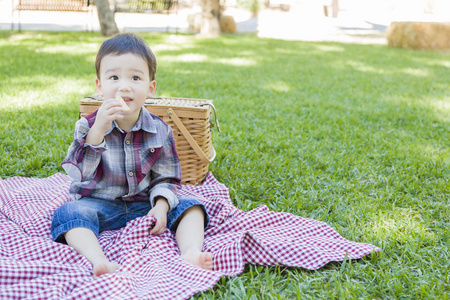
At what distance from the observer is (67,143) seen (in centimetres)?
312

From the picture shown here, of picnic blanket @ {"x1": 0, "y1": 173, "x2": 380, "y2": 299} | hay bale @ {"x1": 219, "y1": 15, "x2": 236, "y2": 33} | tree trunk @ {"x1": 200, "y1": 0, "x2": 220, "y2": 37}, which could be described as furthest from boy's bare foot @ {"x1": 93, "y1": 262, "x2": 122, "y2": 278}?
hay bale @ {"x1": 219, "y1": 15, "x2": 236, "y2": 33}

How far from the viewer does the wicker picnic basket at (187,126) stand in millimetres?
2475

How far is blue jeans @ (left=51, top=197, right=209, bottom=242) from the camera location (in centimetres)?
186

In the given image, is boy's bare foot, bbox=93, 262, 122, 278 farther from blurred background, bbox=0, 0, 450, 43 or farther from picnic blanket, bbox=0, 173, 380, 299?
blurred background, bbox=0, 0, 450, 43

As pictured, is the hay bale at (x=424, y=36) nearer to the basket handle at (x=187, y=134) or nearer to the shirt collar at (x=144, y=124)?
the basket handle at (x=187, y=134)

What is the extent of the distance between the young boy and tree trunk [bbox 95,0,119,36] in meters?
6.91

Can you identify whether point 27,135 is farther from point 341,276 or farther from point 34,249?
point 341,276

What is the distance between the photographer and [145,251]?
187 cm

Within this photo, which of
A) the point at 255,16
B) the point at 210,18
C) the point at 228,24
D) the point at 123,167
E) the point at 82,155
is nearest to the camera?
the point at 82,155

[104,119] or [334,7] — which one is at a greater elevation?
[334,7]

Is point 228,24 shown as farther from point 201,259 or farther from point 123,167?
point 201,259

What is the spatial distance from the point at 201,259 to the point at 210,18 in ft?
30.6

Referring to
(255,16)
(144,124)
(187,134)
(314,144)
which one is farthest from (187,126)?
(255,16)

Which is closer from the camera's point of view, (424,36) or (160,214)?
(160,214)
